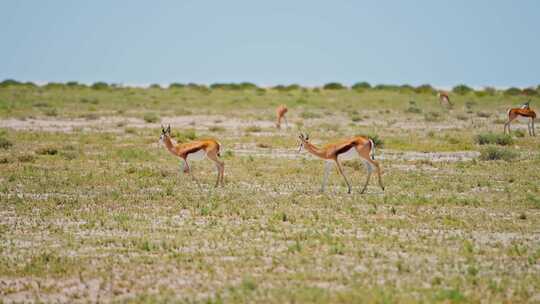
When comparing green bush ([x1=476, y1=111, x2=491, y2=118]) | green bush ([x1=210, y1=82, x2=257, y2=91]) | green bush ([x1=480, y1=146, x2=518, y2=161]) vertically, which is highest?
green bush ([x1=210, y1=82, x2=257, y2=91])

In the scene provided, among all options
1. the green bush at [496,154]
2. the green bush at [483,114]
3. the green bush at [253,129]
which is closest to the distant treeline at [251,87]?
the green bush at [483,114]

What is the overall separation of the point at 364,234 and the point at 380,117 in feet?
84.0

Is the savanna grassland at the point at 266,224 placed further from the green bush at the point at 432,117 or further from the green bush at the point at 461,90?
the green bush at the point at 461,90

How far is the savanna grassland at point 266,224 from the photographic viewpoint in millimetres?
8781

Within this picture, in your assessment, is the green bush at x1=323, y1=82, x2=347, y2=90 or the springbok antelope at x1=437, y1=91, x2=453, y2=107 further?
the green bush at x1=323, y1=82, x2=347, y2=90

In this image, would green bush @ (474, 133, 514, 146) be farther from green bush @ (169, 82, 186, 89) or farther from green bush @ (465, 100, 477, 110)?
green bush @ (169, 82, 186, 89)

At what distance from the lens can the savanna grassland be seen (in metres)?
8.78

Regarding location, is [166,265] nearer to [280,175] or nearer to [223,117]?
[280,175]

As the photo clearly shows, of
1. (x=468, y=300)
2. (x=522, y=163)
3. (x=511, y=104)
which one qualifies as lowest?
(x=468, y=300)

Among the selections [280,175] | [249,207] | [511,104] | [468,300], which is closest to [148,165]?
[280,175]

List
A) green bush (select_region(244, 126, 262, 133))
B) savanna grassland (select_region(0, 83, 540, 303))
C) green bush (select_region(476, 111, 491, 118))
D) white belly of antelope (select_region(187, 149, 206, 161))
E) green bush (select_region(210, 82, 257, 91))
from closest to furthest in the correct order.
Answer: savanna grassland (select_region(0, 83, 540, 303))
white belly of antelope (select_region(187, 149, 206, 161))
green bush (select_region(244, 126, 262, 133))
green bush (select_region(476, 111, 491, 118))
green bush (select_region(210, 82, 257, 91))

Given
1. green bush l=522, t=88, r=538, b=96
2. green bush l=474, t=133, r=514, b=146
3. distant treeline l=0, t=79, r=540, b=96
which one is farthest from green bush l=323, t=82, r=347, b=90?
green bush l=474, t=133, r=514, b=146

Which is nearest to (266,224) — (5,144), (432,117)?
(5,144)

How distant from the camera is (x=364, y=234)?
1147 cm
